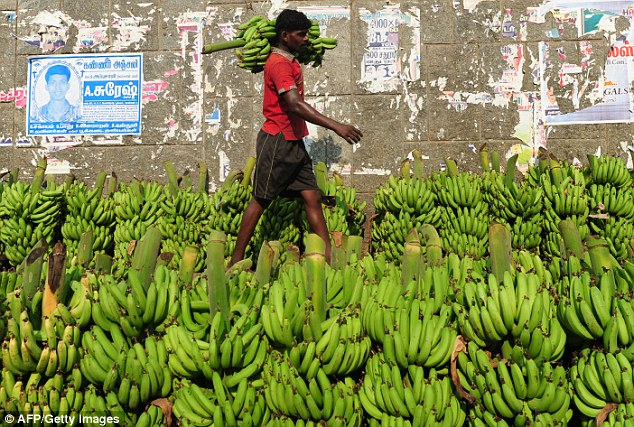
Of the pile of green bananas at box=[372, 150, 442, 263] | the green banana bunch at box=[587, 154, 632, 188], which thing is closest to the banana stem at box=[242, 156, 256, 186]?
the pile of green bananas at box=[372, 150, 442, 263]

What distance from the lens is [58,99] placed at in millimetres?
6066

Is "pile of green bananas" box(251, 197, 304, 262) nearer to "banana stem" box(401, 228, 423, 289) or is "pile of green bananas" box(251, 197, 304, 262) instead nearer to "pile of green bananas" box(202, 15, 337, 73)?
"pile of green bananas" box(202, 15, 337, 73)

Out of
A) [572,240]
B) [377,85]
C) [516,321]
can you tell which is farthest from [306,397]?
[377,85]

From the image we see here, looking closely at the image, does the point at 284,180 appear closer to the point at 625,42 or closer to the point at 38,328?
the point at 38,328

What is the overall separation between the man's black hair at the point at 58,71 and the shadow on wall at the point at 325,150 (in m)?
2.47

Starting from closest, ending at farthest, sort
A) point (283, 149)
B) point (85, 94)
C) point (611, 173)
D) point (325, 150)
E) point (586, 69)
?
1. point (283, 149)
2. point (611, 173)
3. point (586, 69)
4. point (325, 150)
5. point (85, 94)

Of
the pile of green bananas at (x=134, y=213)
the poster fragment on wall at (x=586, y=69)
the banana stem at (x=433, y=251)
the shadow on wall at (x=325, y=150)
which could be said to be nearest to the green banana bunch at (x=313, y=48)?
the shadow on wall at (x=325, y=150)

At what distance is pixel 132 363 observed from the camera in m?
1.84

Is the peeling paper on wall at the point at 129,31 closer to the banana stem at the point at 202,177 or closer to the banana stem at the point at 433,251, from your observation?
the banana stem at the point at 202,177

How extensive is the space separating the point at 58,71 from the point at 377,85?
3111mm

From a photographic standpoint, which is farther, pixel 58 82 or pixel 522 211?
pixel 58 82

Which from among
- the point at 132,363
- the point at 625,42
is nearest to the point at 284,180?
the point at 132,363

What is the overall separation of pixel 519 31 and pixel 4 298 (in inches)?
201

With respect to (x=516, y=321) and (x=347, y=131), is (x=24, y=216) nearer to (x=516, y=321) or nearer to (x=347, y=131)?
(x=347, y=131)
